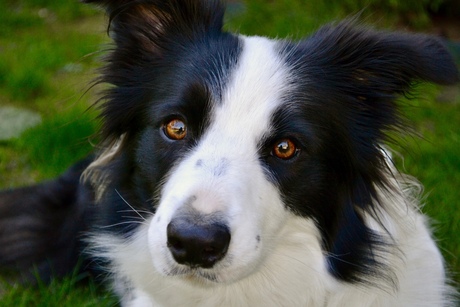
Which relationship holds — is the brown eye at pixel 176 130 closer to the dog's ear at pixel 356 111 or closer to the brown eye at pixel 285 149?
the brown eye at pixel 285 149

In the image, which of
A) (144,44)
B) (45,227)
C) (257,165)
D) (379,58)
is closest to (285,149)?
(257,165)

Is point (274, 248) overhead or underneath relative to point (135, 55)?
underneath

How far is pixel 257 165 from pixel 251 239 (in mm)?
294

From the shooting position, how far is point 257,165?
246 cm

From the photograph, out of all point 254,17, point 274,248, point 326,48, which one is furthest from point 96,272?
point 254,17

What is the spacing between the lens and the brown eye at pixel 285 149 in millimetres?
2504

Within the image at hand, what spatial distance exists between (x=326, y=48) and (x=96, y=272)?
1794 millimetres

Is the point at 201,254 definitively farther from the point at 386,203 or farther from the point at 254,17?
the point at 254,17

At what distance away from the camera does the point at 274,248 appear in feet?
8.80

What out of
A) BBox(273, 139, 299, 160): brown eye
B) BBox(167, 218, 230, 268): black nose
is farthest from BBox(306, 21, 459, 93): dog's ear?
BBox(167, 218, 230, 268): black nose

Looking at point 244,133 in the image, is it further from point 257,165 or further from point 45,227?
point 45,227

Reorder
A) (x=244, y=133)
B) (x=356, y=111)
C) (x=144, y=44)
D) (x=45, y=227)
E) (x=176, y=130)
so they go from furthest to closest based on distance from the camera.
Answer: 1. (x=45, y=227)
2. (x=144, y=44)
3. (x=356, y=111)
4. (x=176, y=130)
5. (x=244, y=133)

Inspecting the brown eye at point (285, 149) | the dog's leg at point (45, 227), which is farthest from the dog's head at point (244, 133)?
the dog's leg at point (45, 227)

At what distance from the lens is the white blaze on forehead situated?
8.00ft
